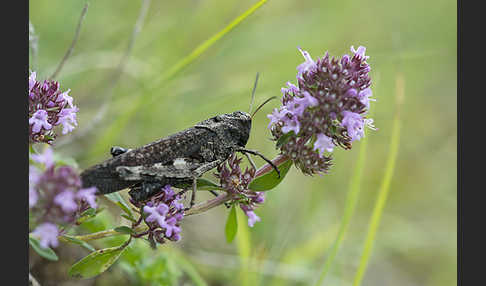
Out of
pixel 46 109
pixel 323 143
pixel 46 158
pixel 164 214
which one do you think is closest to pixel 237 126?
pixel 323 143

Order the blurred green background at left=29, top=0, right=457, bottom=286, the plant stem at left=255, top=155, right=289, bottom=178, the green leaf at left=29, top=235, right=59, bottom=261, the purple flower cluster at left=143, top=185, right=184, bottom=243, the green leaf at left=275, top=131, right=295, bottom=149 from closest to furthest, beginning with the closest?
the green leaf at left=29, top=235, right=59, bottom=261, the purple flower cluster at left=143, top=185, right=184, bottom=243, the green leaf at left=275, top=131, right=295, bottom=149, the plant stem at left=255, top=155, right=289, bottom=178, the blurred green background at left=29, top=0, right=457, bottom=286

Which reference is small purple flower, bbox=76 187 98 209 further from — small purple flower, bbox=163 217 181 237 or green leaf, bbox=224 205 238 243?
green leaf, bbox=224 205 238 243

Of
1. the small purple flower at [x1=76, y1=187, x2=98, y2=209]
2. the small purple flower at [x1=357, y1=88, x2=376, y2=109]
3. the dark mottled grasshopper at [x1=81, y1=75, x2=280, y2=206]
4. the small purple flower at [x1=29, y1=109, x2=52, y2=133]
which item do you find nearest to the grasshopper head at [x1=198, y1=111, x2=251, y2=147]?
the dark mottled grasshopper at [x1=81, y1=75, x2=280, y2=206]

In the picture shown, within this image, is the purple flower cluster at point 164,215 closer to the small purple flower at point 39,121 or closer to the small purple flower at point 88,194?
the small purple flower at point 88,194

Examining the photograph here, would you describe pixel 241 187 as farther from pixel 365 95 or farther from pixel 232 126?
pixel 365 95

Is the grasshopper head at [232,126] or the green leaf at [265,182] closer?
the green leaf at [265,182]

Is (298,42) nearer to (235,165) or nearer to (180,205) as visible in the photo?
(235,165)

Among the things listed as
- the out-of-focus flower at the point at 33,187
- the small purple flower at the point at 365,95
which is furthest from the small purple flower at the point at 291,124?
the out-of-focus flower at the point at 33,187

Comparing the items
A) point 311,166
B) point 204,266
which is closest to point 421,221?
point 204,266

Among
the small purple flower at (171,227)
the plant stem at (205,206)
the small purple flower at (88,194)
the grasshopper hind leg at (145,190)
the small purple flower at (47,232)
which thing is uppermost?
the plant stem at (205,206)
